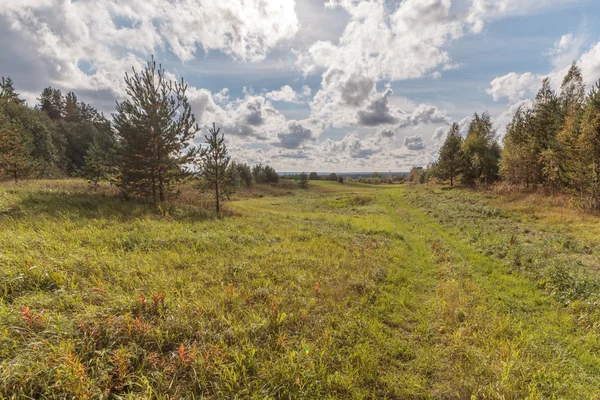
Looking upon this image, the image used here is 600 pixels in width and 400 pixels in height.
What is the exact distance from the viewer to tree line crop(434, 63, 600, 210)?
21484mm

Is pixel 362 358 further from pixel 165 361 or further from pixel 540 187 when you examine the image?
pixel 540 187

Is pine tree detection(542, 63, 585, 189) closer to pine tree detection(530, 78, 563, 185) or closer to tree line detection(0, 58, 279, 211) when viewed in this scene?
pine tree detection(530, 78, 563, 185)

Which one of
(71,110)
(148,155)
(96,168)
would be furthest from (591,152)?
(71,110)

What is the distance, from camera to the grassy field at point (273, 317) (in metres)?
4.31

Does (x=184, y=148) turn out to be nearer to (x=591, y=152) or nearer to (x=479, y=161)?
(x=591, y=152)

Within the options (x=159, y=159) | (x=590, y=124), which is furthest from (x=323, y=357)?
(x=590, y=124)

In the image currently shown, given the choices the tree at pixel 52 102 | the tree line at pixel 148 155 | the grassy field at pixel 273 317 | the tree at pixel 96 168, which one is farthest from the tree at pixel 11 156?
the tree at pixel 52 102

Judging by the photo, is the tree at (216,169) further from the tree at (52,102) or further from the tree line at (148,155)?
the tree at (52,102)

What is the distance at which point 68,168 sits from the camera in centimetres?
4500

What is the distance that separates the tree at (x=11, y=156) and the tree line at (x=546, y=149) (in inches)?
2089

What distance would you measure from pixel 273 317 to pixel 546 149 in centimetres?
4417

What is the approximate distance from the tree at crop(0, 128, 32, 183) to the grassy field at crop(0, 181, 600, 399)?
14.7 meters

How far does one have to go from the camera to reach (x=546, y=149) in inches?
1243

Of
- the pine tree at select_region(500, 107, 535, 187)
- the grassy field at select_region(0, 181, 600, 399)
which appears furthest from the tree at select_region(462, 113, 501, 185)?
the grassy field at select_region(0, 181, 600, 399)
